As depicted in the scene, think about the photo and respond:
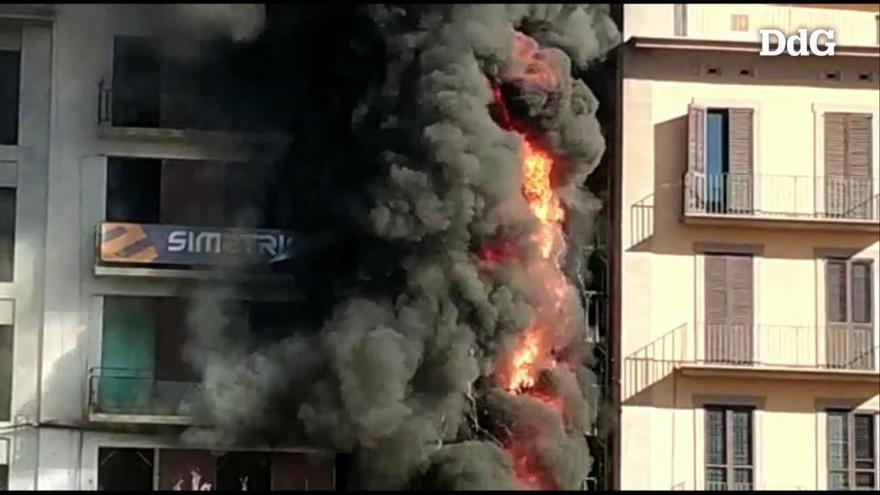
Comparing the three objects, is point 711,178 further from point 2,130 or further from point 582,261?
point 2,130

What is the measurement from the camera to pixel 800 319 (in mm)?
20109

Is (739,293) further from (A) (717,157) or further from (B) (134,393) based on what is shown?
(B) (134,393)

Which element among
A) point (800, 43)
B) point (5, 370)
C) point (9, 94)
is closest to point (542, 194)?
point (800, 43)

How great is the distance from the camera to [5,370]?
1950cm

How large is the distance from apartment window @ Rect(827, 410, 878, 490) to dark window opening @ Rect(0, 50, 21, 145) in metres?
10.4

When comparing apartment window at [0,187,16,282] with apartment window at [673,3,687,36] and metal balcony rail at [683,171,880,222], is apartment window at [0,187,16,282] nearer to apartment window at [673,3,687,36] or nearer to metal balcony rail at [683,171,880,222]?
metal balcony rail at [683,171,880,222]

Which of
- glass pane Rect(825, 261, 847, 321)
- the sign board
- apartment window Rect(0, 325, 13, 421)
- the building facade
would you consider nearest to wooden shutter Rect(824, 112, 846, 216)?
glass pane Rect(825, 261, 847, 321)

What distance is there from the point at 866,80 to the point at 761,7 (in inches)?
62.5

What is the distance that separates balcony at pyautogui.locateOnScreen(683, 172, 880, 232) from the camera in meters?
19.9

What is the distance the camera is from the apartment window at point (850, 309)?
65.6 ft

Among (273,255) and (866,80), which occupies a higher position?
(866,80)

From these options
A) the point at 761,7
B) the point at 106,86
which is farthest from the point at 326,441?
the point at 761,7

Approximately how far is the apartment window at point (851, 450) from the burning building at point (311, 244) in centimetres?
292

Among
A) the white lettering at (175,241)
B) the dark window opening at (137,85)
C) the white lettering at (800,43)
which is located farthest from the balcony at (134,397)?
the white lettering at (800,43)
